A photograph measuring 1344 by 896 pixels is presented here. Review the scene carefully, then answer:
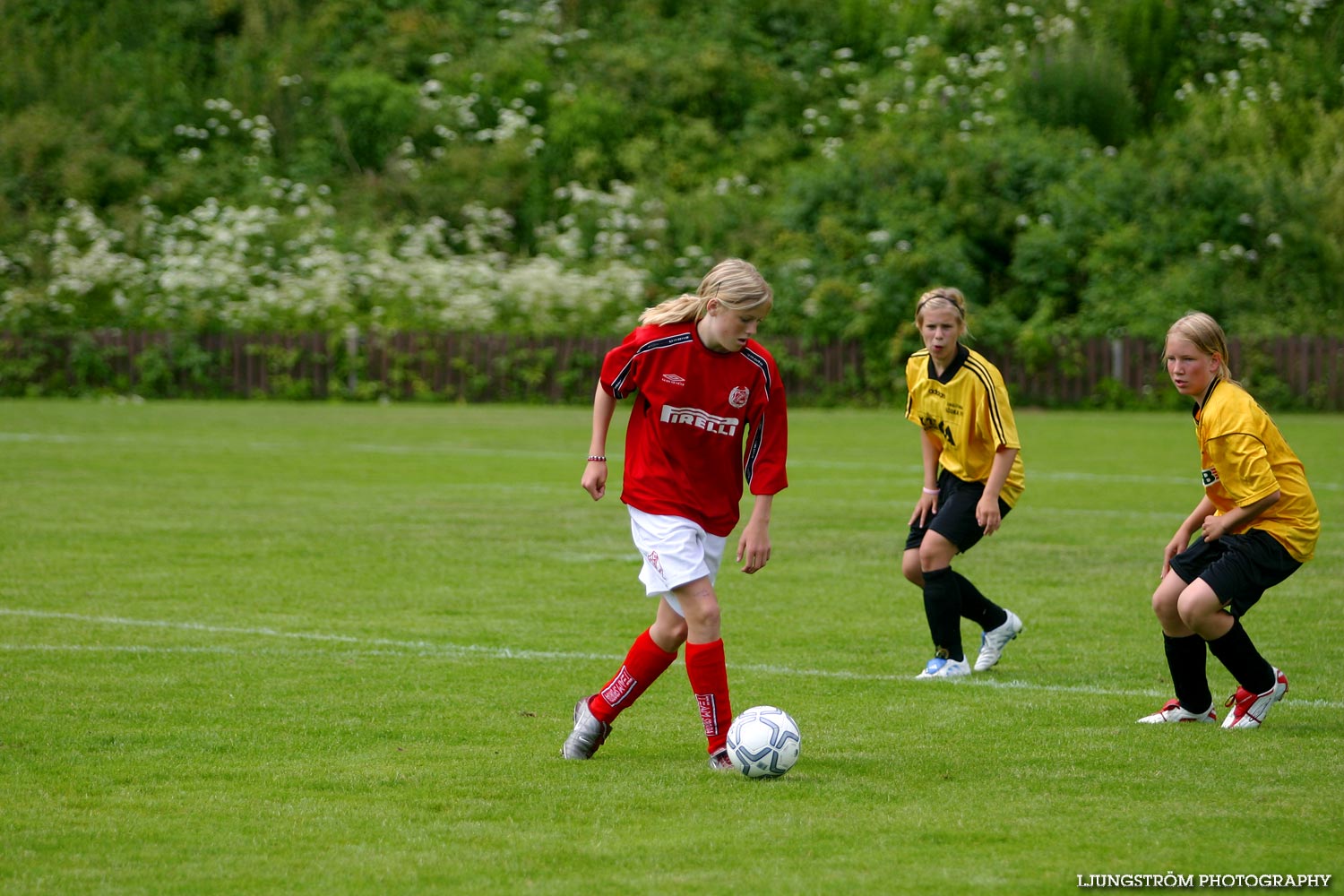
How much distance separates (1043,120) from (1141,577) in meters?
31.9

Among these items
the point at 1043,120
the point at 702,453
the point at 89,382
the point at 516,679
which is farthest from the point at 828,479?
the point at 1043,120

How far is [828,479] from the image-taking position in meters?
18.0

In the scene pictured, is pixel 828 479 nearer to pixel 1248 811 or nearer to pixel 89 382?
pixel 1248 811

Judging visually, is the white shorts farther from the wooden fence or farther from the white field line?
the wooden fence

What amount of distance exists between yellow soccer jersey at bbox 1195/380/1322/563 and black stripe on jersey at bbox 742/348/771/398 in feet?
5.43

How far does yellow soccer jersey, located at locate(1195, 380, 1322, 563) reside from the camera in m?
6.15

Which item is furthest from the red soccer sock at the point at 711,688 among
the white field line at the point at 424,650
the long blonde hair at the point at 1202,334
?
the long blonde hair at the point at 1202,334

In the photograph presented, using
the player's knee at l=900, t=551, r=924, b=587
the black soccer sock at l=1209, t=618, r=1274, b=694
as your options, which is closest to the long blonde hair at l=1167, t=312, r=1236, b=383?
the black soccer sock at l=1209, t=618, r=1274, b=694

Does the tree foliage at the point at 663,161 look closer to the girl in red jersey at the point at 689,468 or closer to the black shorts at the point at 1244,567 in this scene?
the black shorts at the point at 1244,567

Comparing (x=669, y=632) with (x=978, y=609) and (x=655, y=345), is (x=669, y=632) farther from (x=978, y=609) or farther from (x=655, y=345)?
(x=978, y=609)

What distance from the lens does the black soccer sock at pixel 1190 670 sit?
21.3 ft

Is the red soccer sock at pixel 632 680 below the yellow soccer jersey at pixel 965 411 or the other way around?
below

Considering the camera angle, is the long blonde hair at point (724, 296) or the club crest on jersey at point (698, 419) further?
the club crest on jersey at point (698, 419)

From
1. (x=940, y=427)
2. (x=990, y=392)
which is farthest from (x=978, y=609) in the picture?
(x=990, y=392)
